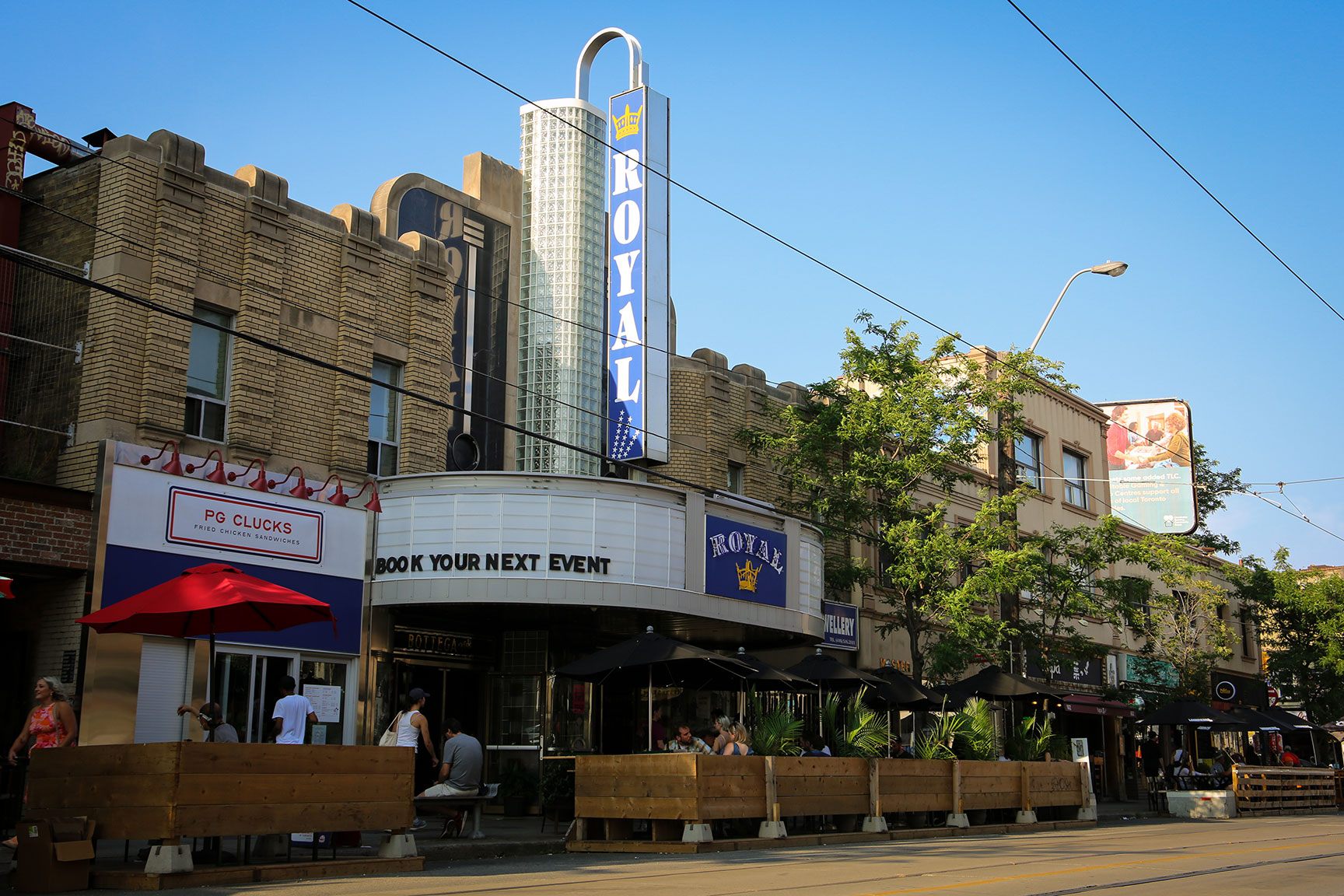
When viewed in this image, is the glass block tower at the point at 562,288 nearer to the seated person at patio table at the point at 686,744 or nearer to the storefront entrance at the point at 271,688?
the storefront entrance at the point at 271,688

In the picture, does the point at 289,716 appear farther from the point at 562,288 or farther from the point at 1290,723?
the point at 1290,723

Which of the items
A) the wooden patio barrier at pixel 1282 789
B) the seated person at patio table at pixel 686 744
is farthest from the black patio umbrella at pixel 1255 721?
the seated person at patio table at pixel 686 744

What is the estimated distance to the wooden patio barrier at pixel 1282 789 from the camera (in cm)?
2795

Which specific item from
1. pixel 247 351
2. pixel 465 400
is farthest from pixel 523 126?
pixel 247 351

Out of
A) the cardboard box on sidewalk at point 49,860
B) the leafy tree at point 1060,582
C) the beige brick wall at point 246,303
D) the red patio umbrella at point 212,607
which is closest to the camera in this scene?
the cardboard box on sidewalk at point 49,860

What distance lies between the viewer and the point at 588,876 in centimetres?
1167

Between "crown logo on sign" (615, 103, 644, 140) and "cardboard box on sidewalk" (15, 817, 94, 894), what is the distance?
17368mm

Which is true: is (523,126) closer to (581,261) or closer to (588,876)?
(581,261)

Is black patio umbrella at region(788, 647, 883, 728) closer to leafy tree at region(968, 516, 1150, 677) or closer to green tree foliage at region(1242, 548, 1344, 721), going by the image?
leafy tree at region(968, 516, 1150, 677)

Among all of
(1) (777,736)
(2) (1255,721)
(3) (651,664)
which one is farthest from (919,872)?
(2) (1255,721)

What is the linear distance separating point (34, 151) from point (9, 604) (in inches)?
264

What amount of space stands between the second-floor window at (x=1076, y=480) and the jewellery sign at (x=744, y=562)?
20086 millimetres

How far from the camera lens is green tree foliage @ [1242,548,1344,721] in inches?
1674

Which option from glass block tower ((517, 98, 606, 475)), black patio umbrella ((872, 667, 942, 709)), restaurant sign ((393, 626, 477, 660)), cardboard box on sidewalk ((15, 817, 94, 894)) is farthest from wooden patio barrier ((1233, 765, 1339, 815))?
cardboard box on sidewalk ((15, 817, 94, 894))
